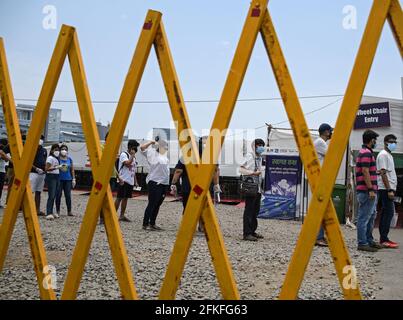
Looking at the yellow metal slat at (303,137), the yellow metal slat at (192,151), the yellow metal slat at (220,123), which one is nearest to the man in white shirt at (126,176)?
the yellow metal slat at (192,151)

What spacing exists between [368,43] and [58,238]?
223 inches

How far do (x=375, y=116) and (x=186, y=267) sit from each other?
8.16m

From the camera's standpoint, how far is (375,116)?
1065 centimetres

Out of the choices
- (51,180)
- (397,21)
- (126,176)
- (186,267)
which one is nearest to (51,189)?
(51,180)

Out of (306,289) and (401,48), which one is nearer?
(401,48)

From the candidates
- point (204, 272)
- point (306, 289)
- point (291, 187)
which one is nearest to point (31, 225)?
point (204, 272)

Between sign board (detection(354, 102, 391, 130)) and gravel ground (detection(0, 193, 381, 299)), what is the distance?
450 centimetres

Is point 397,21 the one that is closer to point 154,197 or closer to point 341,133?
point 341,133

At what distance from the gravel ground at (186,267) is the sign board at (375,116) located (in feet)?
14.8

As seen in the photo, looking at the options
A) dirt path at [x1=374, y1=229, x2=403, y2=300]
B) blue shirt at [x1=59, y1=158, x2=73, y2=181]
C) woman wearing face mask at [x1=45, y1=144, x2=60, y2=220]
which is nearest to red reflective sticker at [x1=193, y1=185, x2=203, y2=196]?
dirt path at [x1=374, y1=229, x2=403, y2=300]

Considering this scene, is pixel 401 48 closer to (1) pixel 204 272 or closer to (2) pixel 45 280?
(2) pixel 45 280

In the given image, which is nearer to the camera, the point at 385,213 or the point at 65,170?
the point at 385,213

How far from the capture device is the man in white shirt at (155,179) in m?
7.53

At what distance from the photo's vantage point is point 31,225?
8.93 feet
